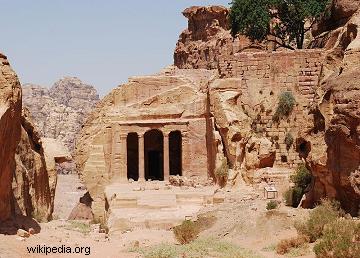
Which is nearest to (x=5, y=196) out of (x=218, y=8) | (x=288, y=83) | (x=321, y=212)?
(x=321, y=212)

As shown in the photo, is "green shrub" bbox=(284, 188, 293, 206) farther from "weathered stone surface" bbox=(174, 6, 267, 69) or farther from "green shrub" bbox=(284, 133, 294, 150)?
"weathered stone surface" bbox=(174, 6, 267, 69)

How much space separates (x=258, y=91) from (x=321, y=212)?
1505 centimetres

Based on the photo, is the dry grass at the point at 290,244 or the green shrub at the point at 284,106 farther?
the green shrub at the point at 284,106

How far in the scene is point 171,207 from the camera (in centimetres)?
3045

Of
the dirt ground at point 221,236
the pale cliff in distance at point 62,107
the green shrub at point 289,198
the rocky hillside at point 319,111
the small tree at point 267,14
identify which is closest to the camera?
the dirt ground at point 221,236

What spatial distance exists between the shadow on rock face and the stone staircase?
478cm

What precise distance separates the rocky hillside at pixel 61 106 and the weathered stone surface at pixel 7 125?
177ft

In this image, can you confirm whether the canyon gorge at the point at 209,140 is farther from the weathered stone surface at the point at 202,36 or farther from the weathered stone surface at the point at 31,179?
the weathered stone surface at the point at 202,36

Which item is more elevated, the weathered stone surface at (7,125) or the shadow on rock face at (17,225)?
the weathered stone surface at (7,125)

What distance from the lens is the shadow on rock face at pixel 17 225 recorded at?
20.2 metres

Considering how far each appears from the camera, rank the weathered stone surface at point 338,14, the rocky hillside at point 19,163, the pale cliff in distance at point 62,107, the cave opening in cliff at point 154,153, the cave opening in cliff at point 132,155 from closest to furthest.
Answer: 1. the rocky hillside at point 19,163
2. the weathered stone surface at point 338,14
3. the cave opening in cliff at point 132,155
4. the cave opening in cliff at point 154,153
5. the pale cliff in distance at point 62,107

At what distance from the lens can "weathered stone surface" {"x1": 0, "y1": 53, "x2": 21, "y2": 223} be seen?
20.2 meters

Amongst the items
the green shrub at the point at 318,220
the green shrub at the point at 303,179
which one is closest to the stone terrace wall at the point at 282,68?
the green shrub at the point at 303,179

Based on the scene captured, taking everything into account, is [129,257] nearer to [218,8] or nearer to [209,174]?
[209,174]
